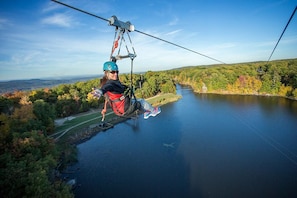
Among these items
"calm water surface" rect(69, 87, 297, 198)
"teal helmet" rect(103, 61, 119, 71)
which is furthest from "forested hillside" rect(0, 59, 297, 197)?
"calm water surface" rect(69, 87, 297, 198)

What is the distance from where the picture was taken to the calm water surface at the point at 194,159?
11.5 meters

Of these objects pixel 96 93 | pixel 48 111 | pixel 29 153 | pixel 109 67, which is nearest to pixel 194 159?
pixel 29 153

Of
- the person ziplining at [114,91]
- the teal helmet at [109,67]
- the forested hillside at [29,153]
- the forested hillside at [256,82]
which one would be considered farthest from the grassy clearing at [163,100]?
the teal helmet at [109,67]

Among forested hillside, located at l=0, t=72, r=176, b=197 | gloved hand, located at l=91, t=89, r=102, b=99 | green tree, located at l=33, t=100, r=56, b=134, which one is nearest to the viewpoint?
gloved hand, located at l=91, t=89, r=102, b=99

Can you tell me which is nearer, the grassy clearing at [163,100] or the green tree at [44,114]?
the green tree at [44,114]

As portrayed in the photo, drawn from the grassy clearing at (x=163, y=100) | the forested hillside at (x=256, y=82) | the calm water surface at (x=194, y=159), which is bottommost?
the calm water surface at (x=194, y=159)

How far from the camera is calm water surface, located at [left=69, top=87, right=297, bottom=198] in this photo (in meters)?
11.5

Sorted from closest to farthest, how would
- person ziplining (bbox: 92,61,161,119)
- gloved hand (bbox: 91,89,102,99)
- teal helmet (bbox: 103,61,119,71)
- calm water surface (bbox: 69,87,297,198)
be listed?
gloved hand (bbox: 91,89,102,99), person ziplining (bbox: 92,61,161,119), teal helmet (bbox: 103,61,119,71), calm water surface (bbox: 69,87,297,198)

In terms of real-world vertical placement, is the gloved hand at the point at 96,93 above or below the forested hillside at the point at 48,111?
above

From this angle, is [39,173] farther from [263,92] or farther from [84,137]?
[263,92]

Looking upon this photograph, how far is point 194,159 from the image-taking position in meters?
14.6

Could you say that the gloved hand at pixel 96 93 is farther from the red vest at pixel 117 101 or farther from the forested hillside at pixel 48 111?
the forested hillside at pixel 48 111

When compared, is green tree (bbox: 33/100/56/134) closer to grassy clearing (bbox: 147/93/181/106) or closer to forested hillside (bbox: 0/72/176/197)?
forested hillside (bbox: 0/72/176/197)

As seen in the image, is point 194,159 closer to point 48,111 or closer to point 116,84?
point 116,84
